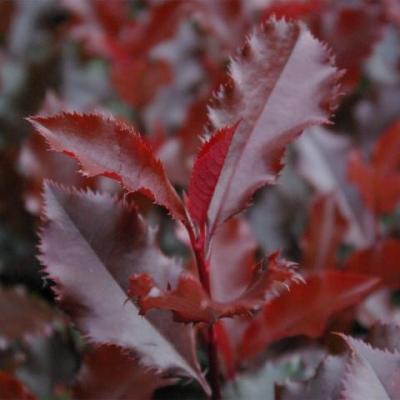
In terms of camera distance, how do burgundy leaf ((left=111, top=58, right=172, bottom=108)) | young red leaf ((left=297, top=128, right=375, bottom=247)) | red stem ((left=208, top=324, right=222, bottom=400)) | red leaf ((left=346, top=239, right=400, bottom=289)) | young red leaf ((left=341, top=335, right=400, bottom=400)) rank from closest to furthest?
1. young red leaf ((left=341, top=335, right=400, bottom=400))
2. red stem ((left=208, top=324, right=222, bottom=400))
3. red leaf ((left=346, top=239, right=400, bottom=289))
4. young red leaf ((left=297, top=128, right=375, bottom=247))
5. burgundy leaf ((left=111, top=58, right=172, bottom=108))

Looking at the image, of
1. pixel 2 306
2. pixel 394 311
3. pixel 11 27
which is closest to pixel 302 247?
pixel 394 311

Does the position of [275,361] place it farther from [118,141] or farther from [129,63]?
[129,63]

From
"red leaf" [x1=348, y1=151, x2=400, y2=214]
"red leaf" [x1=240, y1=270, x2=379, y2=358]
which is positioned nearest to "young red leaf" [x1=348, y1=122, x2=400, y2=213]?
"red leaf" [x1=348, y1=151, x2=400, y2=214]

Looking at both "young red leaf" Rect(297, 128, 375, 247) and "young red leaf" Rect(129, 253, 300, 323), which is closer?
"young red leaf" Rect(129, 253, 300, 323)

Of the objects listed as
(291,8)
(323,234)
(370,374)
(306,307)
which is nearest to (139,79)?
(291,8)

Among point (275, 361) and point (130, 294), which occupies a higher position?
point (130, 294)

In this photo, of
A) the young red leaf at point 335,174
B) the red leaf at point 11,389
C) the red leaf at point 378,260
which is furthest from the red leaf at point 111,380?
the young red leaf at point 335,174

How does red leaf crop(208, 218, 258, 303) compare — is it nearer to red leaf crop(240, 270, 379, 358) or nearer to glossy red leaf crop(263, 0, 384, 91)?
red leaf crop(240, 270, 379, 358)
